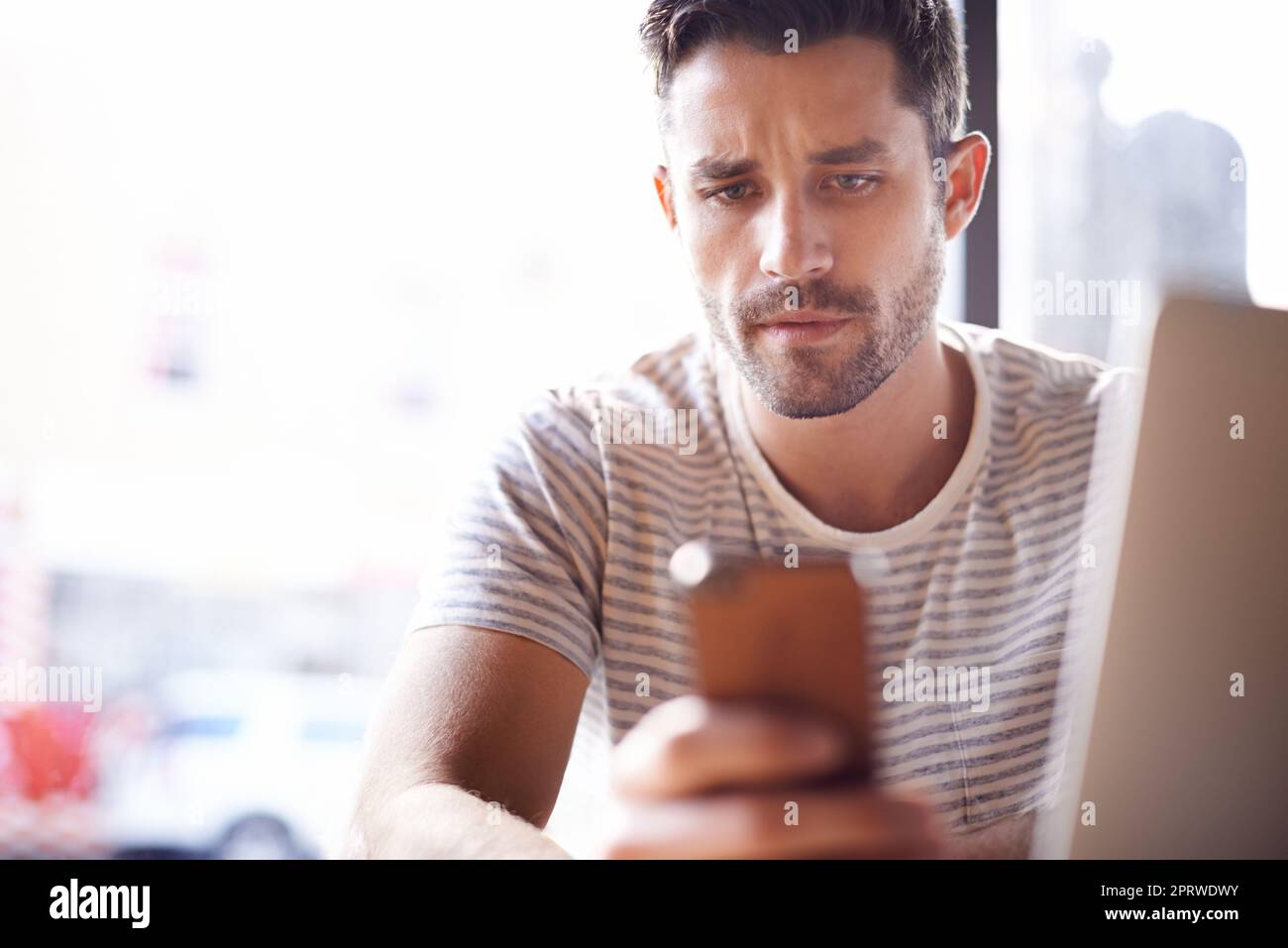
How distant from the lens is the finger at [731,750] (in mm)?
321

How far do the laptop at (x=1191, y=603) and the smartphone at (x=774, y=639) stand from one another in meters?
0.20

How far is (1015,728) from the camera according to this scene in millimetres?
897

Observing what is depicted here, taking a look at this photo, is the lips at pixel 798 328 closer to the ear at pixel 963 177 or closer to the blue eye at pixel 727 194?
the blue eye at pixel 727 194

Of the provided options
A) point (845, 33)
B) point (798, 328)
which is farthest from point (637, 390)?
point (845, 33)

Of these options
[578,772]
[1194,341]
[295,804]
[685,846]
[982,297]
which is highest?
[982,297]

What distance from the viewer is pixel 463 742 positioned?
77 centimetres

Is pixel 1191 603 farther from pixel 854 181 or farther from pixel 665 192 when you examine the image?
pixel 665 192

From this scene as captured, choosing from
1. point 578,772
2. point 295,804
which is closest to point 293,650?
point 295,804

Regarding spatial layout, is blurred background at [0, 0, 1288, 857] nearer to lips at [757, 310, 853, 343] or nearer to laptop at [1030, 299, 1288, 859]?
lips at [757, 310, 853, 343]

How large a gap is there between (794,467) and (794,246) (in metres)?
0.21

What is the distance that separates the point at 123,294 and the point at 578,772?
1753mm

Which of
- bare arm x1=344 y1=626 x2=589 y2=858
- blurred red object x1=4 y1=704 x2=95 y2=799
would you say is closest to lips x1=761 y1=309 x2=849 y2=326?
bare arm x1=344 y1=626 x2=589 y2=858

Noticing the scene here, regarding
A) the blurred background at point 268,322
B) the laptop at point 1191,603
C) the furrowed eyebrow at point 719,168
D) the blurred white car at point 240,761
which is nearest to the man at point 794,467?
the furrowed eyebrow at point 719,168

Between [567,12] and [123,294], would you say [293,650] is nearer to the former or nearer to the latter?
[123,294]
